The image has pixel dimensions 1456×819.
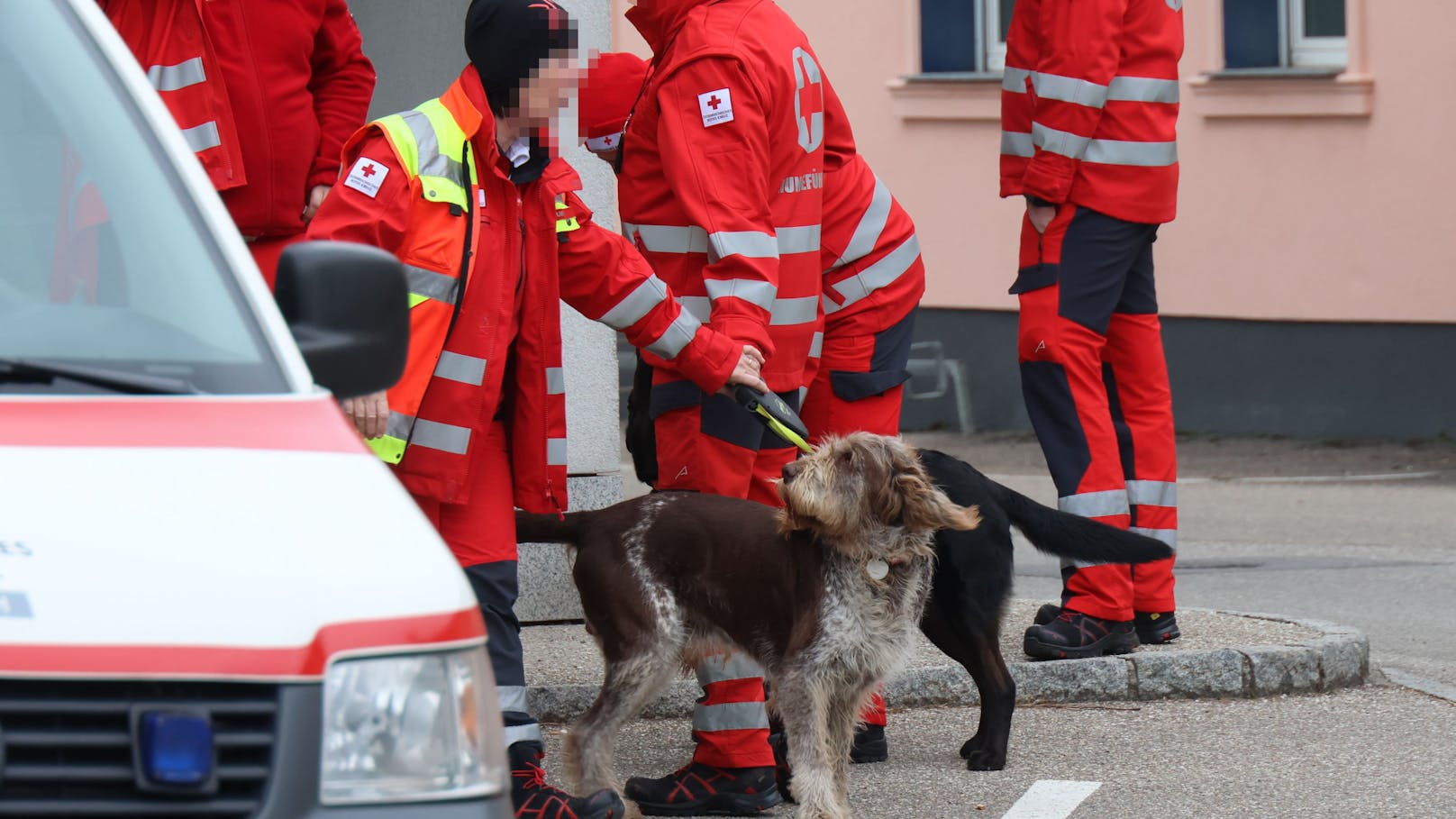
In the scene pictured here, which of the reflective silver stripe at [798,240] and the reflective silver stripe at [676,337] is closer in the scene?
the reflective silver stripe at [676,337]

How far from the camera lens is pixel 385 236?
14.4 feet

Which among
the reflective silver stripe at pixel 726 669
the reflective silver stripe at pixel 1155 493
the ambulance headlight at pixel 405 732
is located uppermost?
the ambulance headlight at pixel 405 732

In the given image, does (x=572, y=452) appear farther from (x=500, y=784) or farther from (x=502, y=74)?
(x=500, y=784)

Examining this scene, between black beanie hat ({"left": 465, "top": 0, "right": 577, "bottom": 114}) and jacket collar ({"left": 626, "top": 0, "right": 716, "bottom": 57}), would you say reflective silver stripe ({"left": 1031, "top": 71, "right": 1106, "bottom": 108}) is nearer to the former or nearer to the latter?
jacket collar ({"left": 626, "top": 0, "right": 716, "bottom": 57})

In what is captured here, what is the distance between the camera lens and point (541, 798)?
4.66 m

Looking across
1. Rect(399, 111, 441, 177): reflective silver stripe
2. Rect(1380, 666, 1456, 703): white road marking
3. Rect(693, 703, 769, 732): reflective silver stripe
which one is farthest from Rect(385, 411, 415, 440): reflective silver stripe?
Rect(1380, 666, 1456, 703): white road marking

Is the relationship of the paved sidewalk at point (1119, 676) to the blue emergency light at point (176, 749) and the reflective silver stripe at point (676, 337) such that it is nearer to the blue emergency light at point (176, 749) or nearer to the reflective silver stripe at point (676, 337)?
the reflective silver stripe at point (676, 337)

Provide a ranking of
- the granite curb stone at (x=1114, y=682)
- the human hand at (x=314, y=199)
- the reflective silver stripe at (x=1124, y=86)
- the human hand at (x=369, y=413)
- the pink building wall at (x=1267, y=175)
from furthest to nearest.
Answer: the pink building wall at (x=1267, y=175) → the reflective silver stripe at (x=1124, y=86) → the granite curb stone at (x=1114, y=682) → the human hand at (x=314, y=199) → the human hand at (x=369, y=413)

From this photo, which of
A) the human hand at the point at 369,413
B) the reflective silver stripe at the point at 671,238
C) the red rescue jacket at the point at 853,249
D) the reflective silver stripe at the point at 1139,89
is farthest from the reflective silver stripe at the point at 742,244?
the reflective silver stripe at the point at 1139,89

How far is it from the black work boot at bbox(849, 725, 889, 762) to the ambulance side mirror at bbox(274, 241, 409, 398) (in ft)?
9.55

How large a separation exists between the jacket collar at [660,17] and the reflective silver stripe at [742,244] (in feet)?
1.92

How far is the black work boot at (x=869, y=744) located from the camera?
19.0 ft

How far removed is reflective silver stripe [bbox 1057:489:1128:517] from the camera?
6.66 meters

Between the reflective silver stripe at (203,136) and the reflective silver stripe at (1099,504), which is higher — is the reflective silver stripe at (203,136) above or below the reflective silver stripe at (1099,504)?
above
